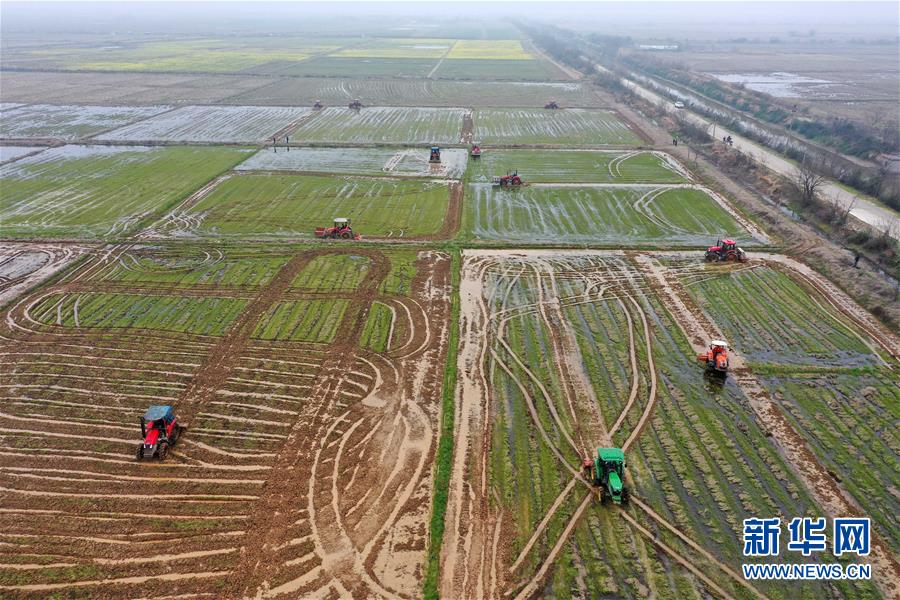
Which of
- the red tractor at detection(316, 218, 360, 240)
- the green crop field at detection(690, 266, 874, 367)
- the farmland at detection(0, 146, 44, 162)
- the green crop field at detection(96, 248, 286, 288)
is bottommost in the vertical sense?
the green crop field at detection(96, 248, 286, 288)

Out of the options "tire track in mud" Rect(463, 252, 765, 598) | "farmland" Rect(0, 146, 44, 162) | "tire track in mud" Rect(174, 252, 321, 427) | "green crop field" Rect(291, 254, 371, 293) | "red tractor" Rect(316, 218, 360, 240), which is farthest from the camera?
"farmland" Rect(0, 146, 44, 162)

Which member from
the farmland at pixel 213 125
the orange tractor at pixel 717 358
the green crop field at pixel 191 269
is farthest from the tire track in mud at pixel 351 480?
the farmland at pixel 213 125

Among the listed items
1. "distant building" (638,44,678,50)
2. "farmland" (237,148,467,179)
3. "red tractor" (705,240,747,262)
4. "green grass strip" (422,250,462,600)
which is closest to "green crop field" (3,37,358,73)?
"farmland" (237,148,467,179)

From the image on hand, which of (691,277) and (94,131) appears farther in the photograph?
(94,131)

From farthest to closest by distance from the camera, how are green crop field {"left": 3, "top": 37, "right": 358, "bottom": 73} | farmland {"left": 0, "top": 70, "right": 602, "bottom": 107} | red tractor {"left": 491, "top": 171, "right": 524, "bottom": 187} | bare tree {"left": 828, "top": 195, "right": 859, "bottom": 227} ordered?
green crop field {"left": 3, "top": 37, "right": 358, "bottom": 73}, farmland {"left": 0, "top": 70, "right": 602, "bottom": 107}, red tractor {"left": 491, "top": 171, "right": 524, "bottom": 187}, bare tree {"left": 828, "top": 195, "right": 859, "bottom": 227}

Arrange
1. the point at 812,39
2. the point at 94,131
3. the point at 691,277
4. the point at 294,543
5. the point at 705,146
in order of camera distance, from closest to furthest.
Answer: the point at 294,543, the point at 691,277, the point at 705,146, the point at 94,131, the point at 812,39

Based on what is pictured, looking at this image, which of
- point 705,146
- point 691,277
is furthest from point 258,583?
point 705,146

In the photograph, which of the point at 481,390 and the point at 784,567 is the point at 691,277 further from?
the point at 784,567

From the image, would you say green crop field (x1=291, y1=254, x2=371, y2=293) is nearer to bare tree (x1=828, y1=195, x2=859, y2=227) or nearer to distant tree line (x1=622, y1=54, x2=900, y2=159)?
bare tree (x1=828, y1=195, x2=859, y2=227)

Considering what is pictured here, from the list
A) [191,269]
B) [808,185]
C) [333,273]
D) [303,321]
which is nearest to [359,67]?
[191,269]
